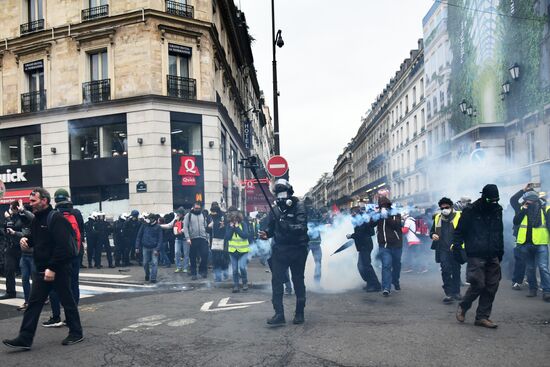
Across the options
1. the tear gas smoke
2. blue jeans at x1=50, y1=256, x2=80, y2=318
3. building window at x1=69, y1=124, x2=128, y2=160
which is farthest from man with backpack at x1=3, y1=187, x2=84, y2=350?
building window at x1=69, y1=124, x2=128, y2=160

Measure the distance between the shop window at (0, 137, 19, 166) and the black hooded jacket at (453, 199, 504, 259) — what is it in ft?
69.4

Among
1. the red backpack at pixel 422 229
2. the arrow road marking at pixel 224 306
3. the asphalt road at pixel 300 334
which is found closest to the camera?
the asphalt road at pixel 300 334

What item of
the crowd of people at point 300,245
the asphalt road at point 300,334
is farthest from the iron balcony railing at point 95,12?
the asphalt road at point 300,334

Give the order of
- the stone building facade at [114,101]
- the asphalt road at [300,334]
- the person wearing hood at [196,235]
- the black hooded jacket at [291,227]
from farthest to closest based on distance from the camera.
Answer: the stone building facade at [114,101], the person wearing hood at [196,235], the black hooded jacket at [291,227], the asphalt road at [300,334]

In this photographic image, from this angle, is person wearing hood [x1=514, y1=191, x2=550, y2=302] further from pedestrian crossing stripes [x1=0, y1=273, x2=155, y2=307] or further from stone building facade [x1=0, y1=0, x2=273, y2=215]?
A: stone building facade [x1=0, y1=0, x2=273, y2=215]

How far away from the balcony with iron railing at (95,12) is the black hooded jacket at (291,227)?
1689 cm

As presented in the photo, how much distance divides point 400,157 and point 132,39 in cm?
3953

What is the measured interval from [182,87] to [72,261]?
1482 cm

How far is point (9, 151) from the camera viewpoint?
72.4 ft

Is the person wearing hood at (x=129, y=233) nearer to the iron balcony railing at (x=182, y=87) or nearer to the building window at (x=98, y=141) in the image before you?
the building window at (x=98, y=141)

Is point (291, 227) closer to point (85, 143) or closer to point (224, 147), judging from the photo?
point (85, 143)

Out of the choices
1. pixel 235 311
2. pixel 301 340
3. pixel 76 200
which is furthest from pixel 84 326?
pixel 76 200

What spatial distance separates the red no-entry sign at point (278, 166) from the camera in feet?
42.6

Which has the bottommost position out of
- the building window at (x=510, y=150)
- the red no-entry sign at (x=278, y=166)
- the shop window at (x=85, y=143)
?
the red no-entry sign at (x=278, y=166)
